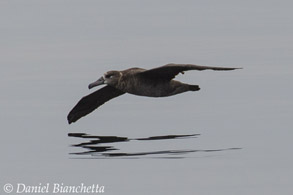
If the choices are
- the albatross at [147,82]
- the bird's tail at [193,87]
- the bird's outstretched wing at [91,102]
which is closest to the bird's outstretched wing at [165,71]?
the albatross at [147,82]

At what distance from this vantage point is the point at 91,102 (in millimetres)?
24641

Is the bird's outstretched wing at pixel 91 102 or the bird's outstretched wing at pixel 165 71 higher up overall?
the bird's outstretched wing at pixel 165 71

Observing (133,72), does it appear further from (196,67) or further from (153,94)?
(196,67)

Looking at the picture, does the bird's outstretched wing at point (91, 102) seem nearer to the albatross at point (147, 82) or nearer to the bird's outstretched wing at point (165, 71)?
the albatross at point (147, 82)

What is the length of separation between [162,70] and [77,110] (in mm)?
4091

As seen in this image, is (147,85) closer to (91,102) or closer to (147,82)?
(147,82)

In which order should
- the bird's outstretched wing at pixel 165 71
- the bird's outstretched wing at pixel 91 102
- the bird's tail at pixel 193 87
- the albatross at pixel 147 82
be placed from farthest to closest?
the bird's outstretched wing at pixel 91 102
the bird's tail at pixel 193 87
the albatross at pixel 147 82
the bird's outstretched wing at pixel 165 71

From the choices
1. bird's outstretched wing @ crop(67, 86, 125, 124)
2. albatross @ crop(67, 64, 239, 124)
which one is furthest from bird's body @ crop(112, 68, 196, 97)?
bird's outstretched wing @ crop(67, 86, 125, 124)

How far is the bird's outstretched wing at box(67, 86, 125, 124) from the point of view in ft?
80.2

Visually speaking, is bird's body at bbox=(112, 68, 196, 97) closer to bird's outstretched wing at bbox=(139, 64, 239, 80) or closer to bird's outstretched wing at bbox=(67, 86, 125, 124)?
bird's outstretched wing at bbox=(139, 64, 239, 80)

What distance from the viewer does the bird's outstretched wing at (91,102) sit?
80.2ft

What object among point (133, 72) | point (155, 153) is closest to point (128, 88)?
point (133, 72)

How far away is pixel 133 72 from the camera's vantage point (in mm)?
22266

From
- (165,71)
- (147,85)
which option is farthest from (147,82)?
(165,71)
